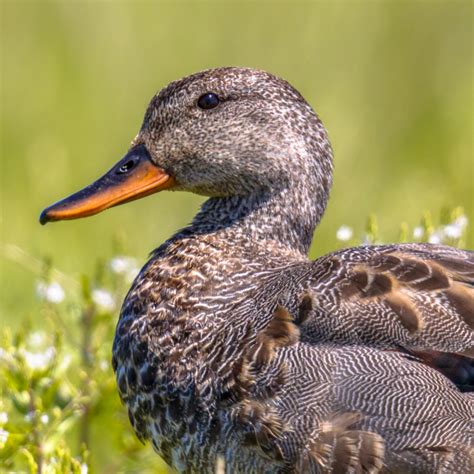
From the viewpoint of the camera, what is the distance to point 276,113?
15.1ft

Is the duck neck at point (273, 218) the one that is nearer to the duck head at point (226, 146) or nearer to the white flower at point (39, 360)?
the duck head at point (226, 146)

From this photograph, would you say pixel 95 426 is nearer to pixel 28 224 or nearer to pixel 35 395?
pixel 35 395

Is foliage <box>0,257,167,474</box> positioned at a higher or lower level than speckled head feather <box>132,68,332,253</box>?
lower

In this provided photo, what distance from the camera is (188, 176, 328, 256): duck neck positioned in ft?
14.9

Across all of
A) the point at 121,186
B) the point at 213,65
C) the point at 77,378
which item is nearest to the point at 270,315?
the point at 121,186

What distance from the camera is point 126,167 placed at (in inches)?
184

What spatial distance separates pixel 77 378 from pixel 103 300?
65 cm

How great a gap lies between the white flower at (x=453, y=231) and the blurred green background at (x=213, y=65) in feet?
6.36

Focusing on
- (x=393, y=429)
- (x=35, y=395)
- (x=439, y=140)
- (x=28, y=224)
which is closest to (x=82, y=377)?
(x=35, y=395)

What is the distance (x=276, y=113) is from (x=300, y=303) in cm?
94

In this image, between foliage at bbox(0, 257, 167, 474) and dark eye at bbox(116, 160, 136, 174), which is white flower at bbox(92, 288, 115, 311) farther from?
dark eye at bbox(116, 160, 136, 174)

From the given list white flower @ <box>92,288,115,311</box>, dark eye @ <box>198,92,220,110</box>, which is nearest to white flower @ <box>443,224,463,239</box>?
dark eye @ <box>198,92,220,110</box>

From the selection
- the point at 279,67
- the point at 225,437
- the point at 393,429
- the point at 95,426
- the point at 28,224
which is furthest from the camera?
the point at 279,67

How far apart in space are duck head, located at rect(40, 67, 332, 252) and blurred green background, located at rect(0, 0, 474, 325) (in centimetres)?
→ 222
